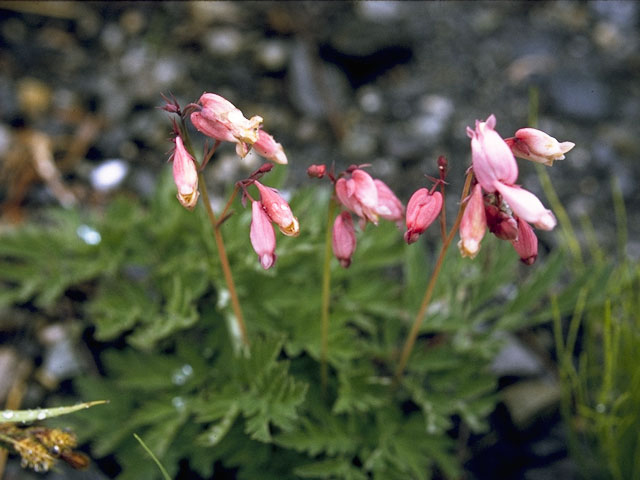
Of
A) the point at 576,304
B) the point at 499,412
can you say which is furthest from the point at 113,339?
the point at 576,304

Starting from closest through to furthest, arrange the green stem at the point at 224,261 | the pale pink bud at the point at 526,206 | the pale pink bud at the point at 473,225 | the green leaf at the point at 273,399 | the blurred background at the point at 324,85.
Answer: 1. the pale pink bud at the point at 526,206
2. the pale pink bud at the point at 473,225
3. the green stem at the point at 224,261
4. the green leaf at the point at 273,399
5. the blurred background at the point at 324,85

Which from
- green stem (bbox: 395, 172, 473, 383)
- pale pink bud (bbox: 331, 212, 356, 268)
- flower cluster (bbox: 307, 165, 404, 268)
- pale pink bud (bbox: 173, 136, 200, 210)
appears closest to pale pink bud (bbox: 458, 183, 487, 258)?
green stem (bbox: 395, 172, 473, 383)

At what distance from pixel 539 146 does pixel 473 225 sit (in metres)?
0.30

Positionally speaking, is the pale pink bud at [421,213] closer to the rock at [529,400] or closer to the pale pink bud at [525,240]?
the pale pink bud at [525,240]

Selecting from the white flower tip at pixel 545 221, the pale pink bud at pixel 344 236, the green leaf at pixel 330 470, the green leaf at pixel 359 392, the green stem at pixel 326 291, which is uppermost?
the white flower tip at pixel 545 221

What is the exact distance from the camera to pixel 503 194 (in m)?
1.71

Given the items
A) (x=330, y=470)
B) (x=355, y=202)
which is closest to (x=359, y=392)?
(x=330, y=470)

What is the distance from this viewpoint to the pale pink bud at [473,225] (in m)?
1.78

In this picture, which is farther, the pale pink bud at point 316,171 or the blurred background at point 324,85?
the blurred background at point 324,85

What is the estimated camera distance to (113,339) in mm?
3436

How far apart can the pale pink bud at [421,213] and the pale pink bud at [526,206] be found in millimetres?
226

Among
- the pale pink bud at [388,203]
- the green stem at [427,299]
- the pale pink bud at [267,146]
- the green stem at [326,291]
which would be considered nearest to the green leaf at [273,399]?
the green stem at [326,291]

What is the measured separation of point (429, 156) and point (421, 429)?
7.21 feet

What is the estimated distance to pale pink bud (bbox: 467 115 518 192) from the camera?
5.63 ft
